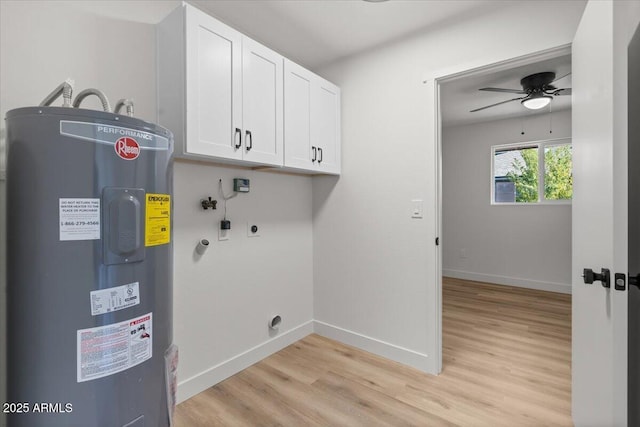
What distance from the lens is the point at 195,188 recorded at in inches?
76.1

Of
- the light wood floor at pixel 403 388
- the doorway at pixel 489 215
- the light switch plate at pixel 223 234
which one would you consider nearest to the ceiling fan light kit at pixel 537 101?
the doorway at pixel 489 215

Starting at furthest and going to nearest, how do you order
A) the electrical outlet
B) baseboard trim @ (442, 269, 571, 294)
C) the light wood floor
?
baseboard trim @ (442, 269, 571, 294)
the electrical outlet
the light wood floor

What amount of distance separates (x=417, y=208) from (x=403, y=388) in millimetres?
1199

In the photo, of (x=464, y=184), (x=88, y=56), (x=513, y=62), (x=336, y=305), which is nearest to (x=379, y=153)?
(x=513, y=62)

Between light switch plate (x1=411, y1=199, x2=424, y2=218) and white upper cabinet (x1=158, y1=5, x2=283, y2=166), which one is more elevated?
white upper cabinet (x1=158, y1=5, x2=283, y2=166)

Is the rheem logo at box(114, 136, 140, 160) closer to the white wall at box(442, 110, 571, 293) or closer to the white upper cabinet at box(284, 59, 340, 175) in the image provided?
the white upper cabinet at box(284, 59, 340, 175)

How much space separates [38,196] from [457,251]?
5.20 metres

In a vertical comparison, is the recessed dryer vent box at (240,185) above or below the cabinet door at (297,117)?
below

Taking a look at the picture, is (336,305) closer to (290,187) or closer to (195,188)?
(290,187)

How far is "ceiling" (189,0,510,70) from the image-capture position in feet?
6.33

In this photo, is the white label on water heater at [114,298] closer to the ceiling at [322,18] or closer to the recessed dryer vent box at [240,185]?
the recessed dryer vent box at [240,185]

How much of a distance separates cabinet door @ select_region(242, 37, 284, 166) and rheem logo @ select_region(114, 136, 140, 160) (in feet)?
2.99

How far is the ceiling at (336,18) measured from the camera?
193 cm

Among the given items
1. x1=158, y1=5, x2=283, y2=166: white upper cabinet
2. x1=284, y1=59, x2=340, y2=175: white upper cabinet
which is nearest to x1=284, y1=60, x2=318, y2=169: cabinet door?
x1=284, y1=59, x2=340, y2=175: white upper cabinet
